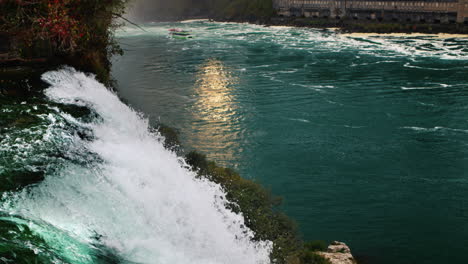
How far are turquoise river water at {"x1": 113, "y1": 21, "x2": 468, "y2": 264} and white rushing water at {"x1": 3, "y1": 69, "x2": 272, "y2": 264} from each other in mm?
3749

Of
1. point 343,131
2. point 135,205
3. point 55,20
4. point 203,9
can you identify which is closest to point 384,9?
point 343,131

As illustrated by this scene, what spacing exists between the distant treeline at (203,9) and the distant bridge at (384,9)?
8.23 metres

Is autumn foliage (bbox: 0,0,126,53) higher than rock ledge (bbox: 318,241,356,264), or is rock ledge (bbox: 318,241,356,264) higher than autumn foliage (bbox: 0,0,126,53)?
autumn foliage (bbox: 0,0,126,53)

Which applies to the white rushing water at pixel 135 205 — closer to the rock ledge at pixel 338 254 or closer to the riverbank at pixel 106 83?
the riverbank at pixel 106 83

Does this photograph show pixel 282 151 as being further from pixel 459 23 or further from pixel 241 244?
pixel 459 23

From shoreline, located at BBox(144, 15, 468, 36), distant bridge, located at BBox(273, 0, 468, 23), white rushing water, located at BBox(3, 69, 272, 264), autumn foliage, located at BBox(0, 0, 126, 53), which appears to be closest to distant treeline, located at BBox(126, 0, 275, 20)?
distant bridge, located at BBox(273, 0, 468, 23)

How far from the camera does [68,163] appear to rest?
12094 millimetres

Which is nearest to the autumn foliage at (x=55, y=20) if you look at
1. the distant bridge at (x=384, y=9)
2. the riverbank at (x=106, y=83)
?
the riverbank at (x=106, y=83)

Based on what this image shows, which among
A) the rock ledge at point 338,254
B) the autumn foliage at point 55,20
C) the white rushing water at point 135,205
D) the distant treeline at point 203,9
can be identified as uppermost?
the distant treeline at point 203,9

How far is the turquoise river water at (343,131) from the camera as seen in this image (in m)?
16.2

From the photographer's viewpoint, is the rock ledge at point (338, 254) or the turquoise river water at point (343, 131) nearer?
the rock ledge at point (338, 254)

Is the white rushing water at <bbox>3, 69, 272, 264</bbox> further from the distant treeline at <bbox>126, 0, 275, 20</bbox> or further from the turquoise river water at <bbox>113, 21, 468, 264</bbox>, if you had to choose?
the distant treeline at <bbox>126, 0, 275, 20</bbox>

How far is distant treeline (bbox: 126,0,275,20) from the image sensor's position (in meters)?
114

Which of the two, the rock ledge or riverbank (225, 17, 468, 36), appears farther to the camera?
riverbank (225, 17, 468, 36)
